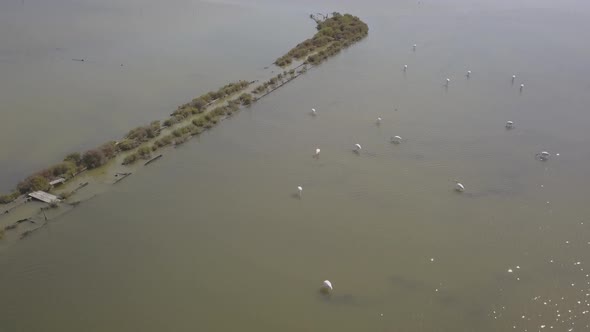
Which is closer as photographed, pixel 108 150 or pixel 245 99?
pixel 108 150

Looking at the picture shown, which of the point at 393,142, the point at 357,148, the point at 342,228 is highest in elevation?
the point at 357,148

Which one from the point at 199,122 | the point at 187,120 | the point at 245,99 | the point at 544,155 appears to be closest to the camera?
the point at 544,155

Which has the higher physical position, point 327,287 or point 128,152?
point 128,152

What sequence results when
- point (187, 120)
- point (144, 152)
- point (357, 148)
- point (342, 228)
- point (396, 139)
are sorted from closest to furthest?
1. point (342, 228)
2. point (144, 152)
3. point (357, 148)
4. point (396, 139)
5. point (187, 120)

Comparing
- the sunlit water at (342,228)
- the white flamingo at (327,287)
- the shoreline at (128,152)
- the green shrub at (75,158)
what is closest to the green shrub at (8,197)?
the shoreline at (128,152)

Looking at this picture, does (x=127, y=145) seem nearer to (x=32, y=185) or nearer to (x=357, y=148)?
(x=32, y=185)

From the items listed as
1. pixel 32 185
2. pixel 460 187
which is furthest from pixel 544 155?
pixel 32 185

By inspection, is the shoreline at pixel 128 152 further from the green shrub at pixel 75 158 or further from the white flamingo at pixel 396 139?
the white flamingo at pixel 396 139
